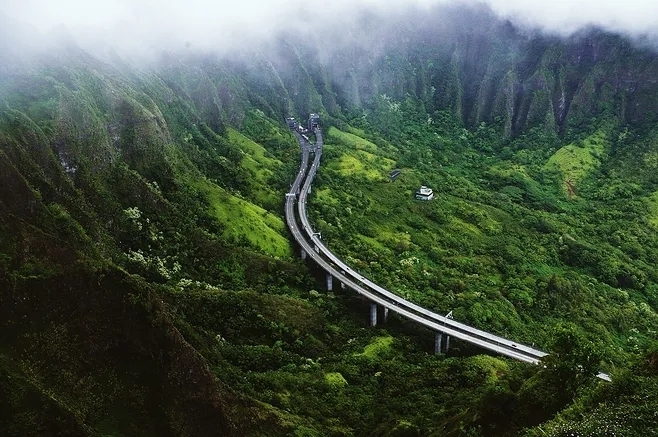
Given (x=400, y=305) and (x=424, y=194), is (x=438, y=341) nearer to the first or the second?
(x=400, y=305)

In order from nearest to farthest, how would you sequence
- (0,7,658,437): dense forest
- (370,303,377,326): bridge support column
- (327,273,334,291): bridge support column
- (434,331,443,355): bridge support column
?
(0,7,658,437): dense forest
(434,331,443,355): bridge support column
(370,303,377,326): bridge support column
(327,273,334,291): bridge support column

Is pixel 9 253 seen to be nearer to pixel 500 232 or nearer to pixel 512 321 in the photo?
pixel 512 321

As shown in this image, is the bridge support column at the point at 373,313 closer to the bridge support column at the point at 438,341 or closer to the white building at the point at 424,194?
the bridge support column at the point at 438,341

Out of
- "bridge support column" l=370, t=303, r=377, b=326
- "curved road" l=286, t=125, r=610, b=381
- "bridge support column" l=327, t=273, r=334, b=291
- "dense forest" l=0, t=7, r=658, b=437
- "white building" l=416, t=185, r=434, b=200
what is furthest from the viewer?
"white building" l=416, t=185, r=434, b=200

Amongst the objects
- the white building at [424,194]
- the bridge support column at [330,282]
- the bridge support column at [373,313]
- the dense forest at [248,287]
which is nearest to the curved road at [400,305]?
the bridge support column at [330,282]

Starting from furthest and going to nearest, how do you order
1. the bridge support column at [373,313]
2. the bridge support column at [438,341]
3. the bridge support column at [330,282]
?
the bridge support column at [330,282]
the bridge support column at [373,313]
the bridge support column at [438,341]

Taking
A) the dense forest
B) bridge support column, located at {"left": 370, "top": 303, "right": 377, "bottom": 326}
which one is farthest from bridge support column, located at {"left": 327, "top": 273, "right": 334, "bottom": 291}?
bridge support column, located at {"left": 370, "top": 303, "right": 377, "bottom": 326}

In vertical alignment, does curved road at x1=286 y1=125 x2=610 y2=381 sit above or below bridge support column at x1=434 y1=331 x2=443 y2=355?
above

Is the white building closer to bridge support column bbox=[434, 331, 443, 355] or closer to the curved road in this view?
the curved road

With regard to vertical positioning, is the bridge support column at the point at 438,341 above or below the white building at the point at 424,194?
below
